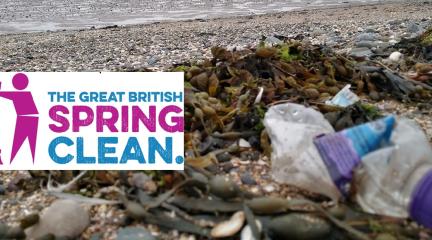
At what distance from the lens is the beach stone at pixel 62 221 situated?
1.87 meters

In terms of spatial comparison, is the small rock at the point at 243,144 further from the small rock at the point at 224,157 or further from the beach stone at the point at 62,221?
the beach stone at the point at 62,221

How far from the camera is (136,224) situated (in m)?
1.91

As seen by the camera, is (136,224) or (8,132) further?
(8,132)

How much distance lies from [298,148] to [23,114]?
4.96 feet

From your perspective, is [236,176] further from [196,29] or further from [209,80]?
[196,29]

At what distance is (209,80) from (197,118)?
47cm

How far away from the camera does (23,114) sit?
257cm

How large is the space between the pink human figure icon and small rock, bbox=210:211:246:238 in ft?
3.78

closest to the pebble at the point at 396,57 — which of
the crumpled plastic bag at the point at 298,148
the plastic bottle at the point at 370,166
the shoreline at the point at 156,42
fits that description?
the shoreline at the point at 156,42

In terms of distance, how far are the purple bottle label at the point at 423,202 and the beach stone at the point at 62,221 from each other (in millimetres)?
1268

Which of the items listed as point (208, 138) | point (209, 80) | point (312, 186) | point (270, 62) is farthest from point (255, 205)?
point (270, 62)

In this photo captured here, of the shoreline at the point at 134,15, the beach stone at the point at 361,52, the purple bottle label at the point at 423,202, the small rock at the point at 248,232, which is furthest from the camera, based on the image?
the shoreline at the point at 134,15

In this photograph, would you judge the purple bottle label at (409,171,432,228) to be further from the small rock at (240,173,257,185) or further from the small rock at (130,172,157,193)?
the small rock at (130,172,157,193)

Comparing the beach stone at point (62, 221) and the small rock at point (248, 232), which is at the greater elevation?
the small rock at point (248, 232)
